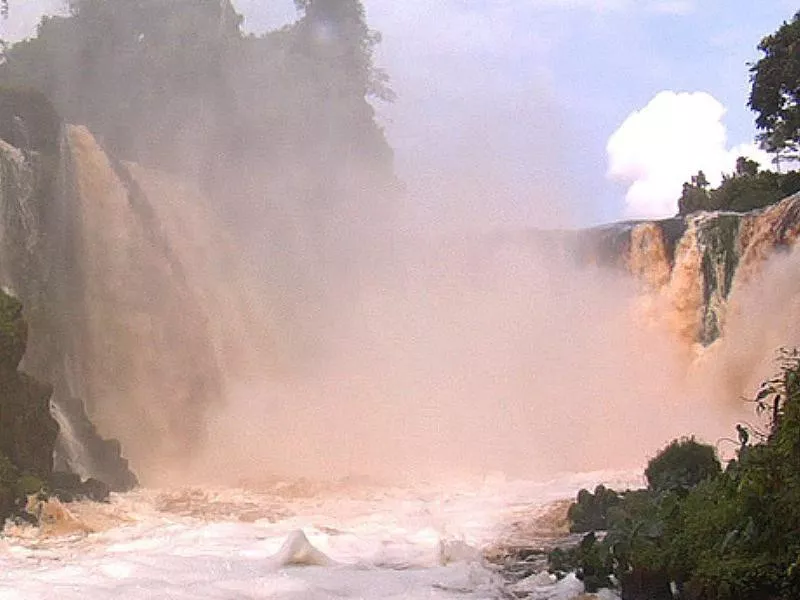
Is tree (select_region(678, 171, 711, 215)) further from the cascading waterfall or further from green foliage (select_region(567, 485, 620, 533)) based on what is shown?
green foliage (select_region(567, 485, 620, 533))

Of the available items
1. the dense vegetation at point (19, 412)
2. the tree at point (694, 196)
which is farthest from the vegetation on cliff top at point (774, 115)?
the dense vegetation at point (19, 412)

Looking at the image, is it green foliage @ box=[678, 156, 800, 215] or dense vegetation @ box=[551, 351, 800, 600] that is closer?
dense vegetation @ box=[551, 351, 800, 600]

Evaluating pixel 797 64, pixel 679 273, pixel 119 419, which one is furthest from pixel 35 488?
pixel 797 64

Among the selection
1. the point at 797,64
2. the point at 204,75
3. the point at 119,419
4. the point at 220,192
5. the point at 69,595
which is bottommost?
the point at 69,595

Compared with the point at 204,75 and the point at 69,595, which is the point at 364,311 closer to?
the point at 204,75

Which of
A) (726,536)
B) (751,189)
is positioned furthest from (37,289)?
(751,189)

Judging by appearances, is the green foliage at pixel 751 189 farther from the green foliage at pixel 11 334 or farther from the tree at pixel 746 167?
the green foliage at pixel 11 334

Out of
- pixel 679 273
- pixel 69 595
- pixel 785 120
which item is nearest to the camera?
pixel 69 595

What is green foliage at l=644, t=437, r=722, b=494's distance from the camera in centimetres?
1012

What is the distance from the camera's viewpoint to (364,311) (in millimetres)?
26141

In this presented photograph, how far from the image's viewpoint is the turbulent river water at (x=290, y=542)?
26.8ft

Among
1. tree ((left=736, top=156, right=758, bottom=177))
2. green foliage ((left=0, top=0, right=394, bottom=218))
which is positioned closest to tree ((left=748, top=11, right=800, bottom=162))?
tree ((left=736, top=156, right=758, bottom=177))

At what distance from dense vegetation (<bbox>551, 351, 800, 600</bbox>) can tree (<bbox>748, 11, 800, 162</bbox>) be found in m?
18.6

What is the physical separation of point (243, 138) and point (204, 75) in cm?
304
